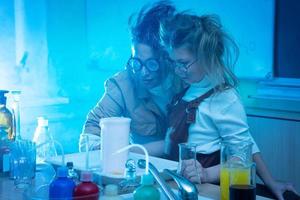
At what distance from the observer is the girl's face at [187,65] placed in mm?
1887

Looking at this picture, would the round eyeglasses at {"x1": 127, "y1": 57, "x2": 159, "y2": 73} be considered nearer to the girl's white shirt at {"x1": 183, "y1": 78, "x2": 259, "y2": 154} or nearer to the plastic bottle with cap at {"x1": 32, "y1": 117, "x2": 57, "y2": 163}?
the girl's white shirt at {"x1": 183, "y1": 78, "x2": 259, "y2": 154}

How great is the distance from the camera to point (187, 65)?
1888mm

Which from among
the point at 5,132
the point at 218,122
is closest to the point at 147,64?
the point at 218,122

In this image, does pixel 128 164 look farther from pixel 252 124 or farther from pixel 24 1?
pixel 24 1

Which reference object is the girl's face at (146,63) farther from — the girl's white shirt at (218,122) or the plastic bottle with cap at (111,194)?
the plastic bottle with cap at (111,194)

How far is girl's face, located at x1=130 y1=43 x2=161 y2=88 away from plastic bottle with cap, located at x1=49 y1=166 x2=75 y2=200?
2.97 ft

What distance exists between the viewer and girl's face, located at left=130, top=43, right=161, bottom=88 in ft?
6.93

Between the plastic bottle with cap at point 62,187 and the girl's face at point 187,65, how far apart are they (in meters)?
0.77

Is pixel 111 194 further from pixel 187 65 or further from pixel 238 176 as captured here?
pixel 187 65

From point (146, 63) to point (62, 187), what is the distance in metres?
0.95

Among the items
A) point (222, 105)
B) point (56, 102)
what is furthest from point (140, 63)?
point (56, 102)

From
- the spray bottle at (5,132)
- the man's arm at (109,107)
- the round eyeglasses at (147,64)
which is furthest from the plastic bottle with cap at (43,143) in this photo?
the round eyeglasses at (147,64)

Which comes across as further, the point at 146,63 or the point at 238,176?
the point at 146,63

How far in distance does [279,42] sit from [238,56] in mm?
216
